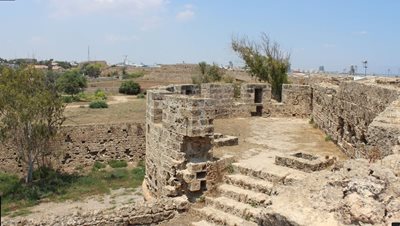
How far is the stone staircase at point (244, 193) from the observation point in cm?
818

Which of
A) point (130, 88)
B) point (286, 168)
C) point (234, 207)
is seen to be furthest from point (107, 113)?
point (234, 207)

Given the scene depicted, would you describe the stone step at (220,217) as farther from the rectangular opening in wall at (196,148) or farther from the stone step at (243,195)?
the rectangular opening in wall at (196,148)

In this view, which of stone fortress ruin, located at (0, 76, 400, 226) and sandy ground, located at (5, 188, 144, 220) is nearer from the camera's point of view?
stone fortress ruin, located at (0, 76, 400, 226)

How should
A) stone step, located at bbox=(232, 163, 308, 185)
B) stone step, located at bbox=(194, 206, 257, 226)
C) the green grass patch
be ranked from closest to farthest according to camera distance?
stone step, located at bbox=(194, 206, 257, 226) < stone step, located at bbox=(232, 163, 308, 185) < the green grass patch

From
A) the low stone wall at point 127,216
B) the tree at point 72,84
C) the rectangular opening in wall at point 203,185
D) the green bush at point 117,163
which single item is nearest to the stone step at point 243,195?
the rectangular opening in wall at point 203,185

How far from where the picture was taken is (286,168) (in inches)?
373

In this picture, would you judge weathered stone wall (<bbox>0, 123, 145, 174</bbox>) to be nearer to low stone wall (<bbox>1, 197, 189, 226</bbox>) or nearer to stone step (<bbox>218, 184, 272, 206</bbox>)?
low stone wall (<bbox>1, 197, 189, 226</bbox>)

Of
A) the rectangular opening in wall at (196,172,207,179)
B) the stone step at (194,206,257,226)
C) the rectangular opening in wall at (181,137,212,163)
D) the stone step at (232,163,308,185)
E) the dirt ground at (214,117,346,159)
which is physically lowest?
the stone step at (194,206,257,226)

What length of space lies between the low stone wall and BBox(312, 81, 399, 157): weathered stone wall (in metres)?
3.92

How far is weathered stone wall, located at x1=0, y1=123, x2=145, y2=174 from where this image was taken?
18.5 m

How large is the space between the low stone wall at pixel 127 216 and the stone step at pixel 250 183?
1.03 m

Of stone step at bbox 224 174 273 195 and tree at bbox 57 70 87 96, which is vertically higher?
tree at bbox 57 70 87 96

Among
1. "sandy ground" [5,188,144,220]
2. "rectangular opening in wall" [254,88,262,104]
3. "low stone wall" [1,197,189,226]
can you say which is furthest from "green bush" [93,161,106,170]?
"low stone wall" [1,197,189,226]

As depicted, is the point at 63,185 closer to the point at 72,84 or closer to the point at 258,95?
the point at 258,95
